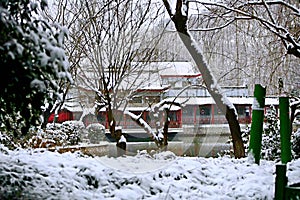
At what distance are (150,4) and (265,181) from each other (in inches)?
242

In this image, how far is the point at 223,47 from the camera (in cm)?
876

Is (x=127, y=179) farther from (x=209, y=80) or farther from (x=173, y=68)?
(x=173, y=68)

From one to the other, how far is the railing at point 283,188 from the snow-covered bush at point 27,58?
1.68m

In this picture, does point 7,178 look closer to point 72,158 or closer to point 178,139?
point 72,158

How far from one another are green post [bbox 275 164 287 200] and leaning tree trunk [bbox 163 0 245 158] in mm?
3384

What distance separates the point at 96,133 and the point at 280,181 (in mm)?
5821

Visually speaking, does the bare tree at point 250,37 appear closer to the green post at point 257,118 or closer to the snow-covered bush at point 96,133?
the green post at point 257,118

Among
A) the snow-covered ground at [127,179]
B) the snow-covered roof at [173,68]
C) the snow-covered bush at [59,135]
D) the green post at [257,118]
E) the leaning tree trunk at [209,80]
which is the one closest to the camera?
the snow-covered ground at [127,179]

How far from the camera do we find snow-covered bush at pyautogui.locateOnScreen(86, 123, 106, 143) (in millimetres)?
8594

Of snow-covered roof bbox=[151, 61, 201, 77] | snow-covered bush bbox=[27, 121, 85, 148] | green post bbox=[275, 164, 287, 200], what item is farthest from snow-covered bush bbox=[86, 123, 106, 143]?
green post bbox=[275, 164, 287, 200]

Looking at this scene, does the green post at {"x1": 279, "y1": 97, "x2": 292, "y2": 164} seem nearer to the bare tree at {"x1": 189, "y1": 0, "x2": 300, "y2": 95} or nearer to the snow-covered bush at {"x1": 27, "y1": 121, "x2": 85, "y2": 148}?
the bare tree at {"x1": 189, "y1": 0, "x2": 300, "y2": 95}

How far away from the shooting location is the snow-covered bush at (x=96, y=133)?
8594 mm

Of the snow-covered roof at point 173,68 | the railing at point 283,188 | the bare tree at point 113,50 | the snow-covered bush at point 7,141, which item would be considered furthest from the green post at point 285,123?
the snow-covered roof at point 173,68

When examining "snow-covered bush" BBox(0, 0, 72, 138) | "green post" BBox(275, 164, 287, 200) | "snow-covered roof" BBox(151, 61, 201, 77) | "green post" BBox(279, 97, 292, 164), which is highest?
"snow-covered roof" BBox(151, 61, 201, 77)
